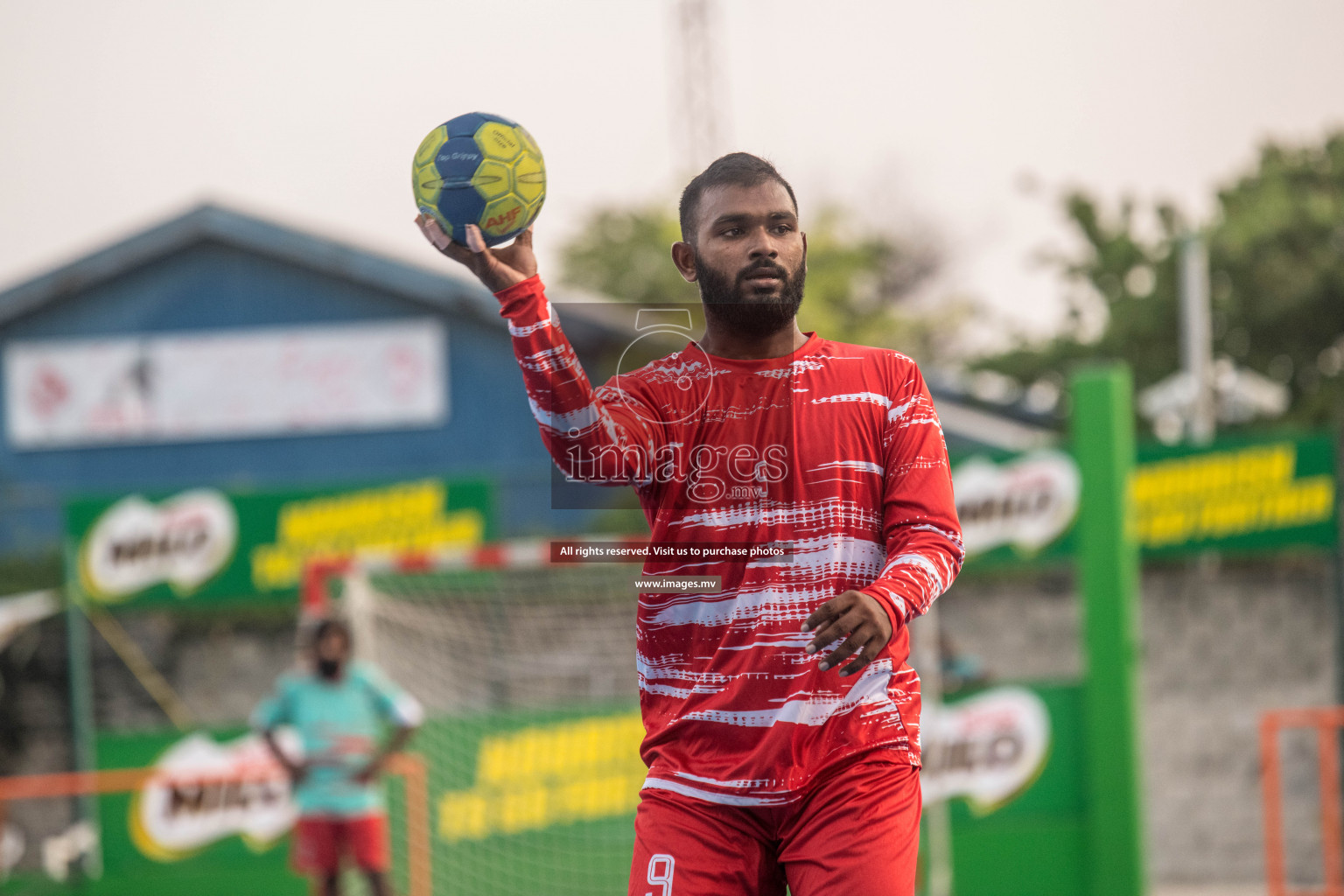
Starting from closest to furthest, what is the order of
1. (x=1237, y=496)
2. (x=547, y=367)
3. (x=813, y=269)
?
(x=547, y=367) → (x=1237, y=496) → (x=813, y=269)

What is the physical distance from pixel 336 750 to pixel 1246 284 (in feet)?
44.1

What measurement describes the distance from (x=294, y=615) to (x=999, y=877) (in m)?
6.37

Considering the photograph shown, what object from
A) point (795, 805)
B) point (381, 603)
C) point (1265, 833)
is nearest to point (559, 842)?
point (381, 603)

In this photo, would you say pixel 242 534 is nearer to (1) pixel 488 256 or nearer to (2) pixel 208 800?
(2) pixel 208 800

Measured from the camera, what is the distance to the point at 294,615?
40.5 feet

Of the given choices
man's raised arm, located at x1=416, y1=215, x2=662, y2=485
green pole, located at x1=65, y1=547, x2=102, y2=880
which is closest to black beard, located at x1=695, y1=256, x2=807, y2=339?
man's raised arm, located at x1=416, y1=215, x2=662, y2=485

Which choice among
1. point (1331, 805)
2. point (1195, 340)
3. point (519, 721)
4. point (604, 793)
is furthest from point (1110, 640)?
point (1195, 340)

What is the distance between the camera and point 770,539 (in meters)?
2.46

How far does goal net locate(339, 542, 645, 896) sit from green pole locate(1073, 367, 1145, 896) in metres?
2.71

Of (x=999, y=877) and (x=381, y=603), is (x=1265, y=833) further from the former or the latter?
(x=381, y=603)

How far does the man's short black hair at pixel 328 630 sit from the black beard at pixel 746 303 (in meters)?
5.73

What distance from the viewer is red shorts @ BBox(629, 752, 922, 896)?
2430mm

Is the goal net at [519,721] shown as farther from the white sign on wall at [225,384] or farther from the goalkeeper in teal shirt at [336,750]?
the white sign on wall at [225,384]

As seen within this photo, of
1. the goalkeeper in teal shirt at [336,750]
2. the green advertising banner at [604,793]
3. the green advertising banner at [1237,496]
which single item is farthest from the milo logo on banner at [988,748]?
the goalkeeper in teal shirt at [336,750]
